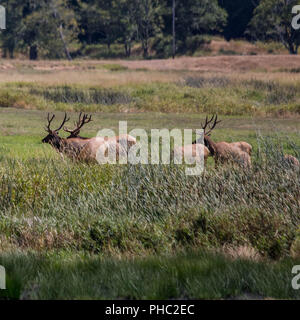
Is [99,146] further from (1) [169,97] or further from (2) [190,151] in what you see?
(1) [169,97]

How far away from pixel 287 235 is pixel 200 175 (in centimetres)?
287

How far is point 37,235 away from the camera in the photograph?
9281mm

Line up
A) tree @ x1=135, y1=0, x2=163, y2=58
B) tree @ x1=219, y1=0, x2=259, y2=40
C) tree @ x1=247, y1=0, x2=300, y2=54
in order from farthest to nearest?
tree @ x1=219, y1=0, x2=259, y2=40 < tree @ x1=135, y1=0, x2=163, y2=58 < tree @ x1=247, y1=0, x2=300, y2=54

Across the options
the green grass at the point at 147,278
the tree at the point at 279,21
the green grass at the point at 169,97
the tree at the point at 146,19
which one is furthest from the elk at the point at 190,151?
the tree at the point at 146,19

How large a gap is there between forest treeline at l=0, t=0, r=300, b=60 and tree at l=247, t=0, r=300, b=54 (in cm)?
324

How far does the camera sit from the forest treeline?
7794 cm

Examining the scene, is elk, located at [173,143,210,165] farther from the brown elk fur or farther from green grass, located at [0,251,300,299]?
green grass, located at [0,251,300,299]

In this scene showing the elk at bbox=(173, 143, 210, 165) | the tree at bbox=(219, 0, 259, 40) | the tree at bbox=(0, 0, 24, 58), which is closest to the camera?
the elk at bbox=(173, 143, 210, 165)

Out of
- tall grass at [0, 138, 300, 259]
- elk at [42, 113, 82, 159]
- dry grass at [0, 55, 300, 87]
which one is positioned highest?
dry grass at [0, 55, 300, 87]

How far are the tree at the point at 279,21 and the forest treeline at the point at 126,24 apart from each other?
324 centimetres

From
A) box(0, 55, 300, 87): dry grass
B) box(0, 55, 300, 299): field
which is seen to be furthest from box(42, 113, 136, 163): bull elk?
box(0, 55, 300, 87): dry grass

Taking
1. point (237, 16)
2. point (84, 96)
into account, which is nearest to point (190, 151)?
point (84, 96)

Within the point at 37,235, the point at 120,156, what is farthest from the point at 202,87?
the point at 37,235
